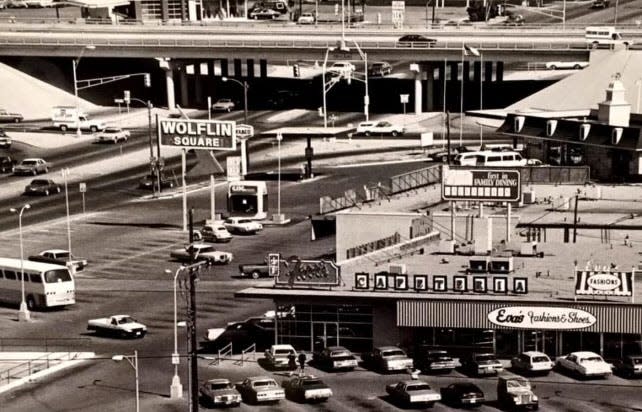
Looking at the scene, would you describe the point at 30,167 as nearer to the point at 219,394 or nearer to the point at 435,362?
the point at 435,362

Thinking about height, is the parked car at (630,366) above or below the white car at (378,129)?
above

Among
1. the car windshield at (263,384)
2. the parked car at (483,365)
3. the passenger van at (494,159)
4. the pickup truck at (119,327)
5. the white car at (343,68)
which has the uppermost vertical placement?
the white car at (343,68)

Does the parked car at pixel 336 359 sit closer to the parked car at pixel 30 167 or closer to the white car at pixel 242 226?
the white car at pixel 242 226

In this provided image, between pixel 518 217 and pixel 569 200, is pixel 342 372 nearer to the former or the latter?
pixel 518 217

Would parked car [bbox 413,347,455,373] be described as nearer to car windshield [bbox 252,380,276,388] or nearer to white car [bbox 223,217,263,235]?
car windshield [bbox 252,380,276,388]

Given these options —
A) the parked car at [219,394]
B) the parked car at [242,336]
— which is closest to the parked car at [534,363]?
the parked car at [242,336]

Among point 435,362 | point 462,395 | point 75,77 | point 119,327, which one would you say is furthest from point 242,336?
point 75,77
